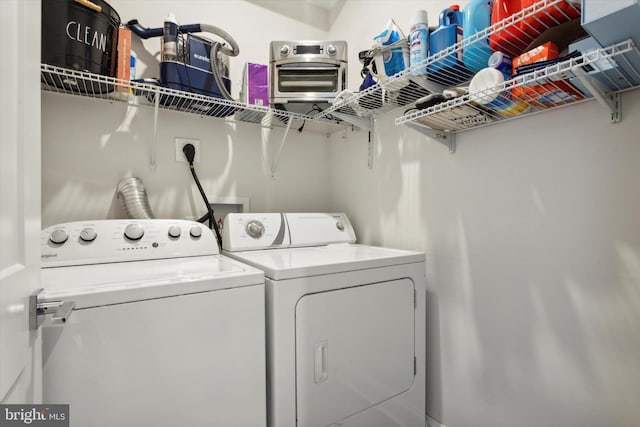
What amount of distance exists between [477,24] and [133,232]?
1.60 metres

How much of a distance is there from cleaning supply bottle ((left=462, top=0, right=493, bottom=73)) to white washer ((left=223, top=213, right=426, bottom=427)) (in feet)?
2.85

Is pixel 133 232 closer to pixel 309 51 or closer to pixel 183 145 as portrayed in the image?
pixel 183 145

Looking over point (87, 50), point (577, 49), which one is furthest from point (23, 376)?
point (577, 49)

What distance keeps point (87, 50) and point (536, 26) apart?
65.6 inches

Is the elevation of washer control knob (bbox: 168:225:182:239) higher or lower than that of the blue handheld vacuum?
lower

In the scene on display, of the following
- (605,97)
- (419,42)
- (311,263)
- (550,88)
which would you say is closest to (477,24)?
(419,42)

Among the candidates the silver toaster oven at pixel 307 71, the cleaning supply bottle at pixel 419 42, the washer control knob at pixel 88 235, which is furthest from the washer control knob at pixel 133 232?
the cleaning supply bottle at pixel 419 42

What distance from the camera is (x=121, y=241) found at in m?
1.36

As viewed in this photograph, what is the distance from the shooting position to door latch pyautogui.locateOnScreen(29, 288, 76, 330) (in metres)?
0.70

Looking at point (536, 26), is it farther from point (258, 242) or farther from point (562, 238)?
point (258, 242)

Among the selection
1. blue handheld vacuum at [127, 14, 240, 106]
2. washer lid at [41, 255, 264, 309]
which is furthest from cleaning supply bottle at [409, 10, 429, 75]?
washer lid at [41, 255, 264, 309]

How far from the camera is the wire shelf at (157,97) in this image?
4.40 ft

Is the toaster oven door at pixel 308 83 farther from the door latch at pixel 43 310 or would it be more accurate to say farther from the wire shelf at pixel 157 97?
the door latch at pixel 43 310

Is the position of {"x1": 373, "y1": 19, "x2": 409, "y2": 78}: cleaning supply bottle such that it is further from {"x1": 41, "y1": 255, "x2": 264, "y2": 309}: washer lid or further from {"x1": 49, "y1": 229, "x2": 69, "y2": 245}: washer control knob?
{"x1": 49, "y1": 229, "x2": 69, "y2": 245}: washer control knob
